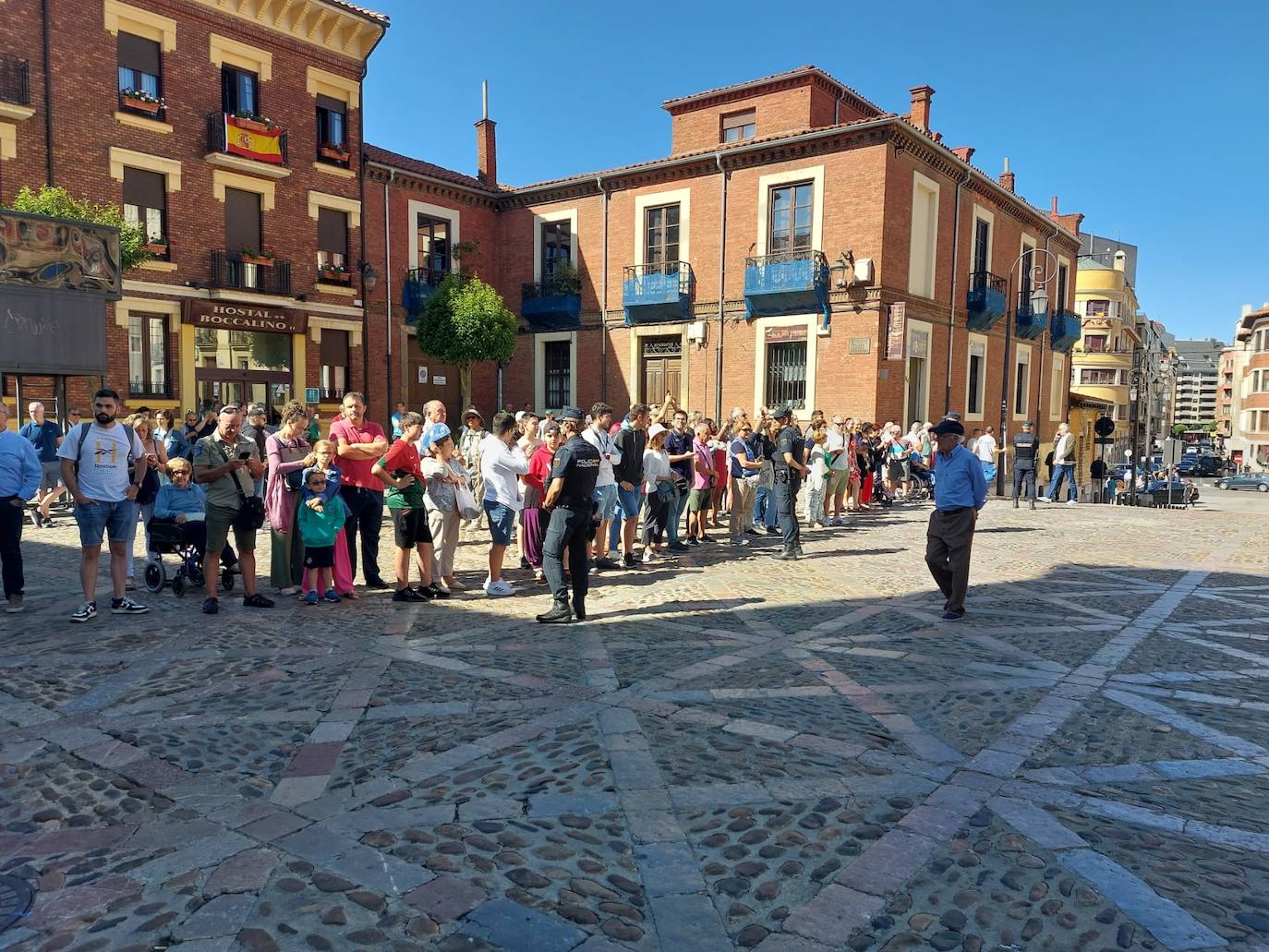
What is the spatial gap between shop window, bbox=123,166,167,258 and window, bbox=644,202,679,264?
12.3 meters

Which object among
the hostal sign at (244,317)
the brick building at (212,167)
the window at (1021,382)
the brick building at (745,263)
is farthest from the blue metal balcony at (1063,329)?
the hostal sign at (244,317)

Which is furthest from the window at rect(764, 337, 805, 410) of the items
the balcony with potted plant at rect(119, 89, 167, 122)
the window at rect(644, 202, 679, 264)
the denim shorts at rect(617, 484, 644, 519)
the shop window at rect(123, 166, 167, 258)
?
the balcony with potted plant at rect(119, 89, 167, 122)

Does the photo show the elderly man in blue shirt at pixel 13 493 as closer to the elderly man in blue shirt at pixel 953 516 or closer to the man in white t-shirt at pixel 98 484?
the man in white t-shirt at pixel 98 484

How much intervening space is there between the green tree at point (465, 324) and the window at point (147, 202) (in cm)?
645

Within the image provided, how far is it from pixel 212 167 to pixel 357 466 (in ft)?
51.8

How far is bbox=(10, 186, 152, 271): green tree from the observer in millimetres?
14406

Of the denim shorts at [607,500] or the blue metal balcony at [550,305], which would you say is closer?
the denim shorts at [607,500]

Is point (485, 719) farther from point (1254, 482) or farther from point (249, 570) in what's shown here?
point (1254, 482)

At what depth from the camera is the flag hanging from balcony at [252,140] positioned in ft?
65.0

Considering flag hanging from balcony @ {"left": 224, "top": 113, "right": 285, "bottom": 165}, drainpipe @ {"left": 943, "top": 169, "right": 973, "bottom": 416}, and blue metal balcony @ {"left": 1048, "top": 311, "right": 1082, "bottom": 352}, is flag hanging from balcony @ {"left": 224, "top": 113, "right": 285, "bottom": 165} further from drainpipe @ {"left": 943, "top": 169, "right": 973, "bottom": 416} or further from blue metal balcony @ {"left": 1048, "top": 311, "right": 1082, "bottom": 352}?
blue metal balcony @ {"left": 1048, "top": 311, "right": 1082, "bottom": 352}

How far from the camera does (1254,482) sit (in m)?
50.0

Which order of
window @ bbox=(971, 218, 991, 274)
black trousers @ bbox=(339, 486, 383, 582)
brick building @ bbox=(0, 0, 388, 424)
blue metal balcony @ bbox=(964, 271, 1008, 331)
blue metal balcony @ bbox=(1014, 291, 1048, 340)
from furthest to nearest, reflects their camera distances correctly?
blue metal balcony @ bbox=(1014, 291, 1048, 340) → window @ bbox=(971, 218, 991, 274) → blue metal balcony @ bbox=(964, 271, 1008, 331) → brick building @ bbox=(0, 0, 388, 424) → black trousers @ bbox=(339, 486, 383, 582)

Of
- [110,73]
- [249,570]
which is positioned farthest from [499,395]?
[249,570]

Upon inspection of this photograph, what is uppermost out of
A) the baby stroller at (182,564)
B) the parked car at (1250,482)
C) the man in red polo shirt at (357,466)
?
the man in red polo shirt at (357,466)
